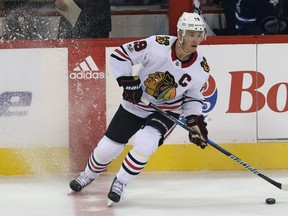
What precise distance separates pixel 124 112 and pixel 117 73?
0.29 metres

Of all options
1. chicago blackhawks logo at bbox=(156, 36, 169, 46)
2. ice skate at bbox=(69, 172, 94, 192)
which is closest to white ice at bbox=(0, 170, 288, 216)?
ice skate at bbox=(69, 172, 94, 192)

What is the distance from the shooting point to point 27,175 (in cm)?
685

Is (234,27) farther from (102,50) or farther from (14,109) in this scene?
(14,109)

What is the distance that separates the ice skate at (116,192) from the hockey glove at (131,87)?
0.46 m

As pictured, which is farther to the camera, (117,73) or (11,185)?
(11,185)

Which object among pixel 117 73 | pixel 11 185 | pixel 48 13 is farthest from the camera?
pixel 48 13

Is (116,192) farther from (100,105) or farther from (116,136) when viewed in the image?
(100,105)

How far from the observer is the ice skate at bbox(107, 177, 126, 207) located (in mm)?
6016

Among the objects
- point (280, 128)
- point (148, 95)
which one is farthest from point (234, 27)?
point (148, 95)

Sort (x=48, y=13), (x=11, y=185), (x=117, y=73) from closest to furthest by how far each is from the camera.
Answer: (x=117, y=73), (x=11, y=185), (x=48, y=13)

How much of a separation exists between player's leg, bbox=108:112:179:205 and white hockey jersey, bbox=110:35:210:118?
14 cm

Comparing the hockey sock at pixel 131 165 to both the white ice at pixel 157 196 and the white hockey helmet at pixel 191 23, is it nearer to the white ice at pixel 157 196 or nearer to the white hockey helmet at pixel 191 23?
the white ice at pixel 157 196

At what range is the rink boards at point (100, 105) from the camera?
22.5ft

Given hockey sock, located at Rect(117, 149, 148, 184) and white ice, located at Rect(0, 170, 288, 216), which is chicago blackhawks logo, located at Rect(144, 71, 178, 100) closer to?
hockey sock, located at Rect(117, 149, 148, 184)
